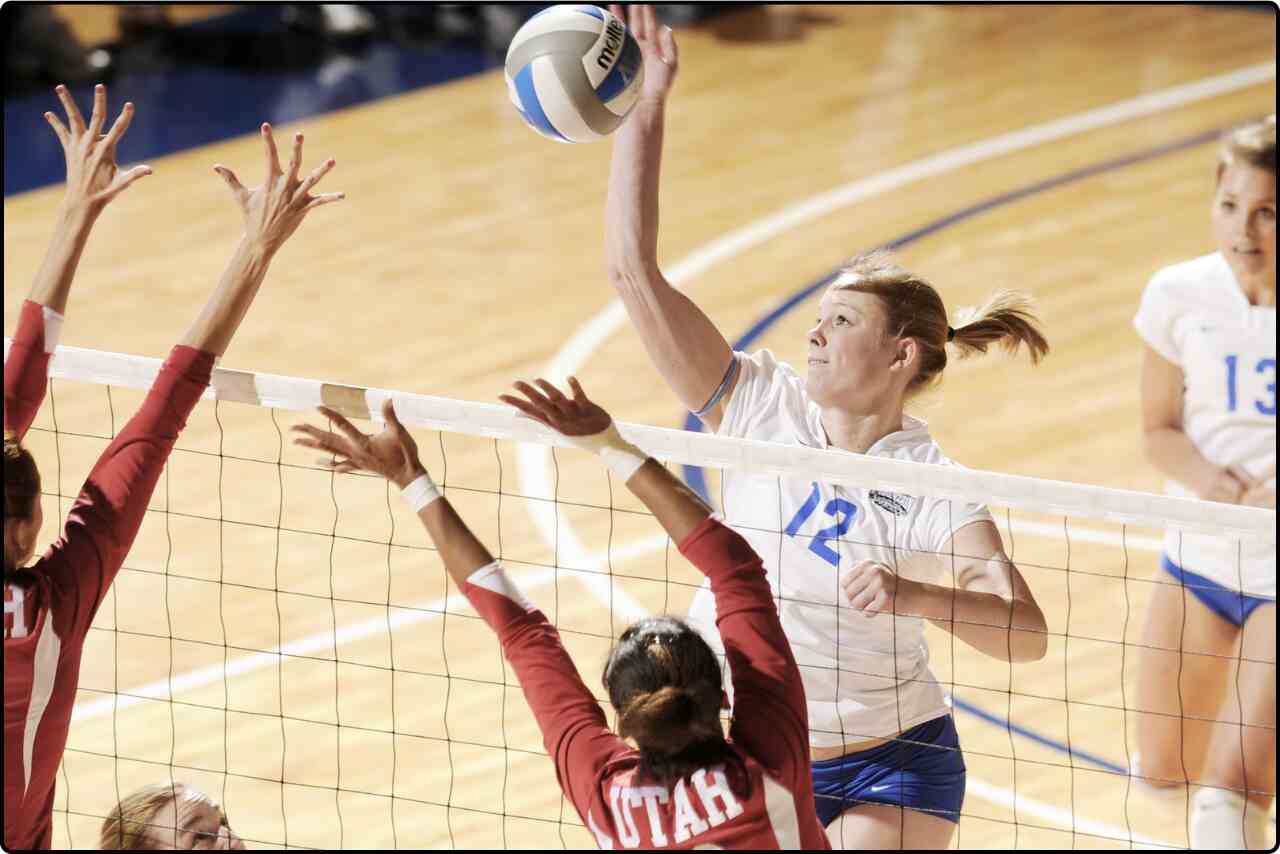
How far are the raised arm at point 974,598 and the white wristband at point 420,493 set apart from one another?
846mm

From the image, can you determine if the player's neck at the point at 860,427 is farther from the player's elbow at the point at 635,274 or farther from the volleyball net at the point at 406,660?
the volleyball net at the point at 406,660

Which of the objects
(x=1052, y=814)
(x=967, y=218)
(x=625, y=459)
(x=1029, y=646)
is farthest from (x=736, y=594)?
(x=967, y=218)

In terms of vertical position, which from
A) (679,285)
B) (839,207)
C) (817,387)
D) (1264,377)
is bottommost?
(817,387)

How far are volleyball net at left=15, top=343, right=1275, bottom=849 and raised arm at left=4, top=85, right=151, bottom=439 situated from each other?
1.99ft

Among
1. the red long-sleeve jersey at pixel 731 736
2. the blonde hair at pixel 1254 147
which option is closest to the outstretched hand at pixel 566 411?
the red long-sleeve jersey at pixel 731 736

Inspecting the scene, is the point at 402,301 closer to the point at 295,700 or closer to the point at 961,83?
the point at 295,700

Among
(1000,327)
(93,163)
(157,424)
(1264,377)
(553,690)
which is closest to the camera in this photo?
(553,690)

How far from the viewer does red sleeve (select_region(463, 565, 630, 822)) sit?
320 cm

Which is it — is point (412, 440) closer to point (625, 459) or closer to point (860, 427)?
point (625, 459)

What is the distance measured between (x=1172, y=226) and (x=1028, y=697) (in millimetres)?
5423

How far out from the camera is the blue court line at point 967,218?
7784 mm

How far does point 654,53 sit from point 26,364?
1669mm

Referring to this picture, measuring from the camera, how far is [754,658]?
10.7 feet

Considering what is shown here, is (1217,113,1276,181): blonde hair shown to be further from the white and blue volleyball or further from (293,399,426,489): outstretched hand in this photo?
(293,399,426,489): outstretched hand
